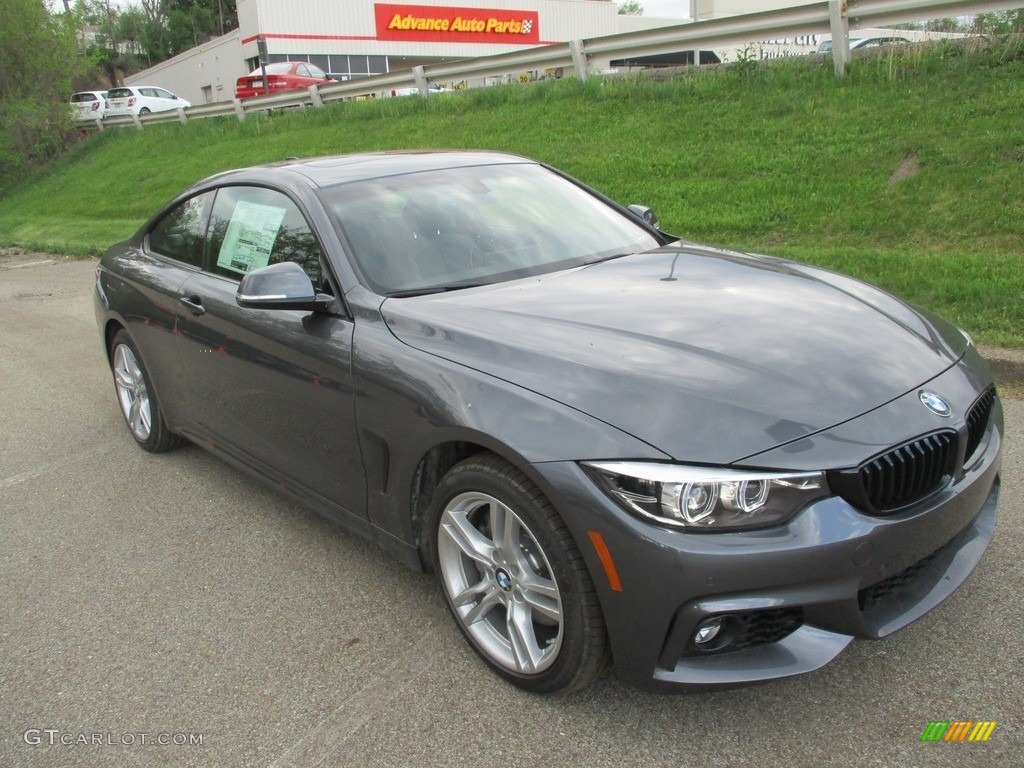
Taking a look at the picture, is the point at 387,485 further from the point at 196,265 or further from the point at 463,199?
the point at 196,265

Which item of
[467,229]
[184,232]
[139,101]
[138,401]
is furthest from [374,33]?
[467,229]

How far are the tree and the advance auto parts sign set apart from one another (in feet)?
62.7

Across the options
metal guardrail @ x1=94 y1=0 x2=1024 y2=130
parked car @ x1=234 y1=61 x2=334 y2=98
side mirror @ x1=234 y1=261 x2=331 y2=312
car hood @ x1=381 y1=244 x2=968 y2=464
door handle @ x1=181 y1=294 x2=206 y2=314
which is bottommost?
car hood @ x1=381 y1=244 x2=968 y2=464

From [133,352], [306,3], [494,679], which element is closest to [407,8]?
[306,3]

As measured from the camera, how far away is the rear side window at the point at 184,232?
444 cm

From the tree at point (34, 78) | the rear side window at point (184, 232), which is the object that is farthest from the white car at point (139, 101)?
the rear side window at point (184, 232)

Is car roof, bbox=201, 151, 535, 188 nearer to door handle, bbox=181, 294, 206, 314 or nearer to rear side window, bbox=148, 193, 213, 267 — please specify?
rear side window, bbox=148, 193, 213, 267

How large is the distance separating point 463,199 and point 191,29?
243 ft

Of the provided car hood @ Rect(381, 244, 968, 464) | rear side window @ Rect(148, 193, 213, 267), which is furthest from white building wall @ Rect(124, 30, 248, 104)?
car hood @ Rect(381, 244, 968, 464)

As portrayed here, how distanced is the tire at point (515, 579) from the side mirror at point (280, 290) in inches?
36.1

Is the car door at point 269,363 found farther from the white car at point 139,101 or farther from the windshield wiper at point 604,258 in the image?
the white car at point 139,101

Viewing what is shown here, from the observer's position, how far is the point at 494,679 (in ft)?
9.41

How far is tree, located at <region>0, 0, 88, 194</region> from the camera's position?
23.4m

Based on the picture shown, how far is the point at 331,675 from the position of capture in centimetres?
296
